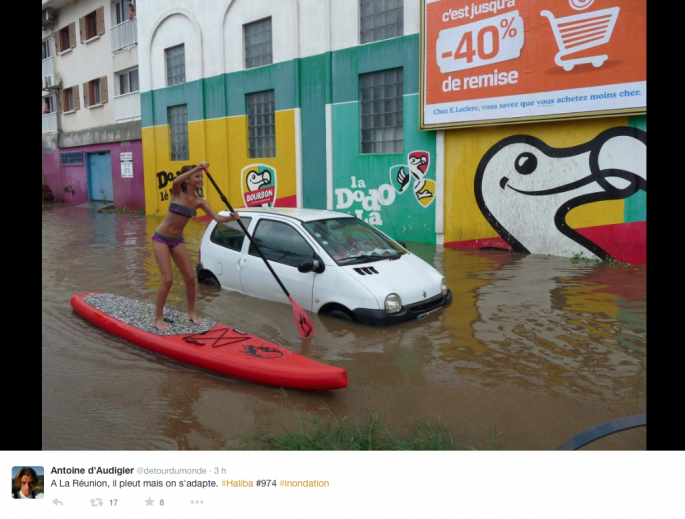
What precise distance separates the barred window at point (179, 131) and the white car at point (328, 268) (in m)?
13.8

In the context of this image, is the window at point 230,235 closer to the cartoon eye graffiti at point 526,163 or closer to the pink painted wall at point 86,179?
the cartoon eye graffiti at point 526,163

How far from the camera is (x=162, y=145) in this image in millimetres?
23094

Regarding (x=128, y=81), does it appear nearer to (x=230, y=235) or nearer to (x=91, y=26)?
(x=91, y=26)

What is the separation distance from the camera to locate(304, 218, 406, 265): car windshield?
7.79 m

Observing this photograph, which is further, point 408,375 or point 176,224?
point 176,224

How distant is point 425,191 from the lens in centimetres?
1418

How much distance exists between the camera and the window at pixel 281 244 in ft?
26.0

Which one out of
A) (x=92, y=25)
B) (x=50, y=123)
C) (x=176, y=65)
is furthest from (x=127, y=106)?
A: (x=50, y=123)

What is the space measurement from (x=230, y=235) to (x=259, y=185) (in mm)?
9722

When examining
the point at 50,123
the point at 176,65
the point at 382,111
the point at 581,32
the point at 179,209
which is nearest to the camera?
the point at 179,209

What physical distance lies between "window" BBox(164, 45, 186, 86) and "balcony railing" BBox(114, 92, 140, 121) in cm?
292

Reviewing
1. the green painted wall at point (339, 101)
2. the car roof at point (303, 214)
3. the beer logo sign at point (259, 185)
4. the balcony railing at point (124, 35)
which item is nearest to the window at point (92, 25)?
the balcony railing at point (124, 35)
